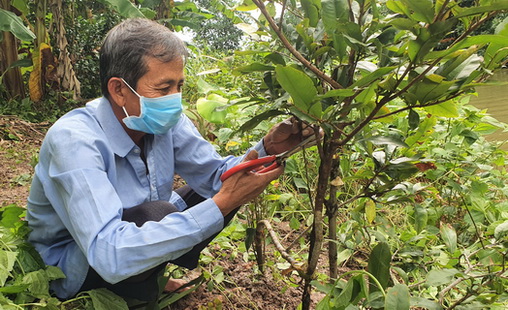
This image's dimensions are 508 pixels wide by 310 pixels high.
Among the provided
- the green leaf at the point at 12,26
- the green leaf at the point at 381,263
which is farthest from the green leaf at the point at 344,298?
the green leaf at the point at 12,26

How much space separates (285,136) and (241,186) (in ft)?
1.04

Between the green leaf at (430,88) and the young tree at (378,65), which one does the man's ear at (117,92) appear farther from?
the green leaf at (430,88)

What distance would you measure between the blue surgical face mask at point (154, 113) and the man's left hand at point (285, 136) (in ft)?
1.13

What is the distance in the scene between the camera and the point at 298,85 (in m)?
0.87

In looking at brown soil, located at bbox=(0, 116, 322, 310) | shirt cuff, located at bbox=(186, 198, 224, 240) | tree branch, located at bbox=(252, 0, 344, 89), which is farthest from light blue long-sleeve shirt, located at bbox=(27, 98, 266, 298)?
tree branch, located at bbox=(252, 0, 344, 89)

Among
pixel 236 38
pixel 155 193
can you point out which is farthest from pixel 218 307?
pixel 236 38

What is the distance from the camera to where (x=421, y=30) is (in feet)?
2.59

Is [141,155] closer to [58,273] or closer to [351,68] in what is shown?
[58,273]

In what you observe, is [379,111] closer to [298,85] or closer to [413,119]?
[413,119]

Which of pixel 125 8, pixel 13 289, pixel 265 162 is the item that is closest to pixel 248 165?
pixel 265 162

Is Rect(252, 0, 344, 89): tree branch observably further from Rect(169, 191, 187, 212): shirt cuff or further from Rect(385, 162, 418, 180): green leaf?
Rect(169, 191, 187, 212): shirt cuff

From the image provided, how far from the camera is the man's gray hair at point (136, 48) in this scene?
1.48 meters

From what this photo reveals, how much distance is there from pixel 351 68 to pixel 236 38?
26882 millimetres

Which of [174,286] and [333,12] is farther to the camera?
[174,286]
